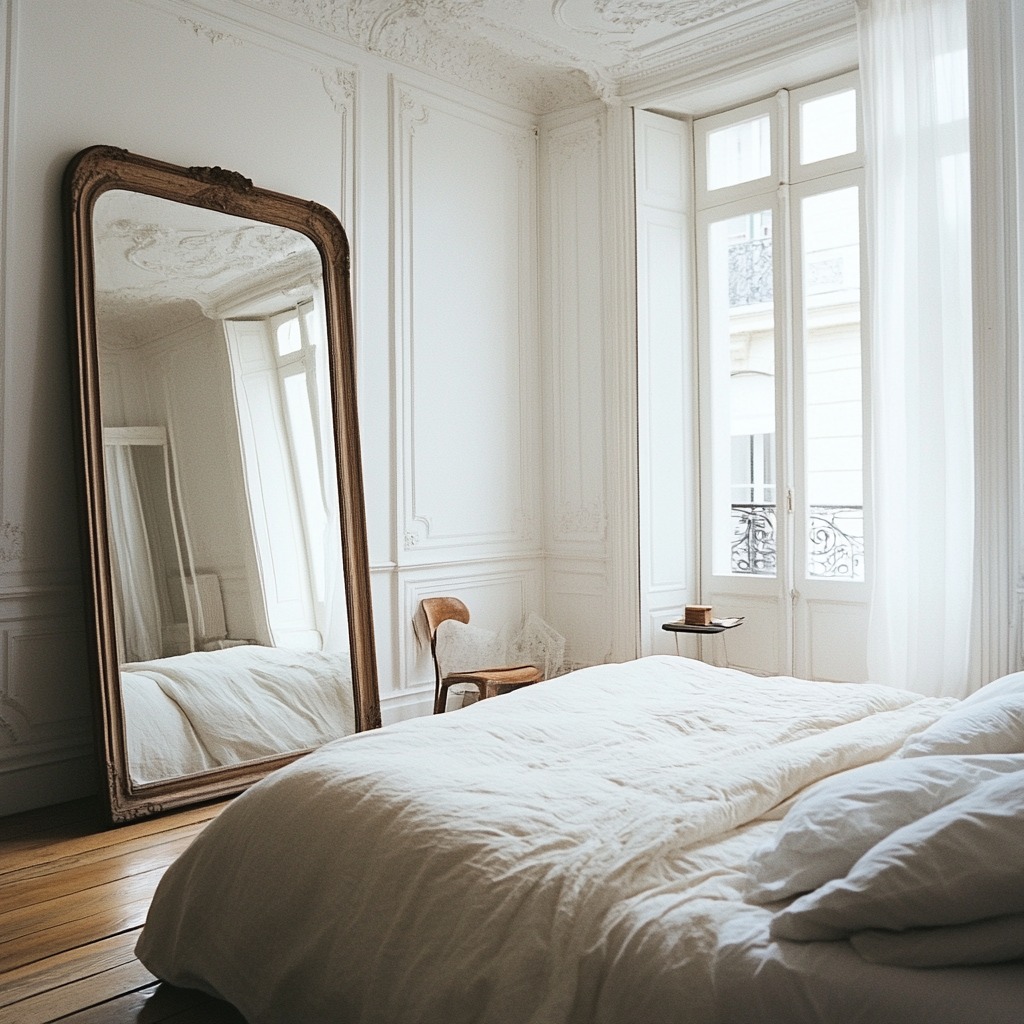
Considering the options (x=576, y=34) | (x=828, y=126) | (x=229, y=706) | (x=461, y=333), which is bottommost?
(x=229, y=706)

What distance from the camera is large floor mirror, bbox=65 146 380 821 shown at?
11.6 ft

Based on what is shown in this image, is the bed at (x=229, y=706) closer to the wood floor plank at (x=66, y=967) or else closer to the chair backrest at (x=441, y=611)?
the chair backrest at (x=441, y=611)

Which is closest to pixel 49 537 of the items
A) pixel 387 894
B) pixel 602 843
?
pixel 387 894

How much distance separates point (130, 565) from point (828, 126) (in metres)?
3.62

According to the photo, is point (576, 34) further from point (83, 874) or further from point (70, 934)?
point (70, 934)

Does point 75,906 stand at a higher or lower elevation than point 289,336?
lower

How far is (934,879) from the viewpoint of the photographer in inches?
50.5

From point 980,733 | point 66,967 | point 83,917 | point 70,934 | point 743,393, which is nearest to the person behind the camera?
point 980,733

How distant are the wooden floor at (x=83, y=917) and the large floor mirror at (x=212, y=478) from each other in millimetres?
208

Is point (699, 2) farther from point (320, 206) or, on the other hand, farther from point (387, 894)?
point (387, 894)

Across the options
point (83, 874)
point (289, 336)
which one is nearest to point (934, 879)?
point (83, 874)

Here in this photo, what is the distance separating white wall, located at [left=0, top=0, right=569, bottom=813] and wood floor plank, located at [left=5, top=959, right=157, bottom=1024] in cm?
139

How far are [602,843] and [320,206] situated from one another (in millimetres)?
3315

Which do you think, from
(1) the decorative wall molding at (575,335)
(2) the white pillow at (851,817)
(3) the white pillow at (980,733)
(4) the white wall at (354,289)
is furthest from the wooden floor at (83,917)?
(1) the decorative wall molding at (575,335)
